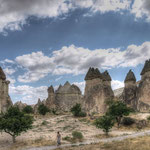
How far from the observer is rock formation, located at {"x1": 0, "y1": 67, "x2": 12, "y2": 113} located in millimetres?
33125

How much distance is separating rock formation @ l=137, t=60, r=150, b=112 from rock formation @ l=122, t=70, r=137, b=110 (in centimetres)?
356

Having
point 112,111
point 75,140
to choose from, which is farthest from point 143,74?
point 75,140

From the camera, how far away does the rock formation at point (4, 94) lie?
109ft

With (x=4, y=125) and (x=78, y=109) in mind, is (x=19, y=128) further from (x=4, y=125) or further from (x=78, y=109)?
(x=78, y=109)

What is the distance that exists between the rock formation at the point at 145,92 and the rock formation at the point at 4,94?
2745 centimetres

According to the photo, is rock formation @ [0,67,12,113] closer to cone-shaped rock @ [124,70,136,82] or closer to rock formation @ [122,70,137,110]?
rock formation @ [122,70,137,110]

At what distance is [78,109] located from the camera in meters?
37.3

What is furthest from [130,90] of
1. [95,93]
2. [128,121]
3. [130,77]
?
[128,121]

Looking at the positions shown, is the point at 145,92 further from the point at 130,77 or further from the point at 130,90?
the point at 130,77

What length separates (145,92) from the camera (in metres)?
33.1

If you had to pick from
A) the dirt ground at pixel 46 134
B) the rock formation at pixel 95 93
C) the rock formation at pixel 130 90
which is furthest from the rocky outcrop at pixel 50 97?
the dirt ground at pixel 46 134

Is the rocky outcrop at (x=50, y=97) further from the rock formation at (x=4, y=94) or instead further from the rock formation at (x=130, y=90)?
the rock formation at (x=130, y=90)

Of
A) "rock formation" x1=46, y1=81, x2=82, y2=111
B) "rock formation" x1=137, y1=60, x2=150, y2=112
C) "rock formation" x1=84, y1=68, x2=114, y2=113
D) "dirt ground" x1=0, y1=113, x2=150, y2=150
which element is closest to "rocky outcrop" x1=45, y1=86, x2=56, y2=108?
"rock formation" x1=46, y1=81, x2=82, y2=111

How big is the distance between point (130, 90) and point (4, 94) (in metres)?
29.0
